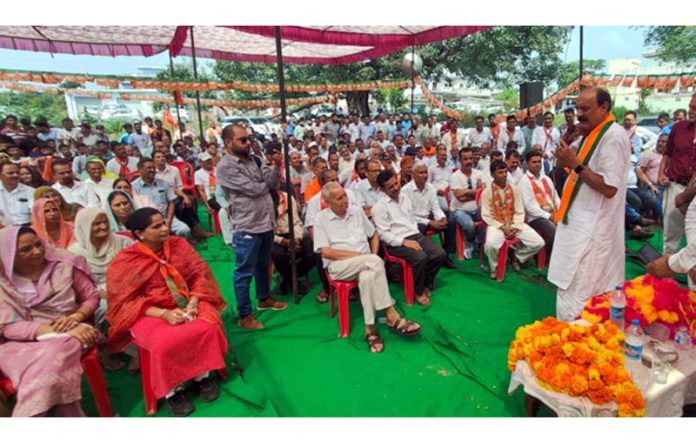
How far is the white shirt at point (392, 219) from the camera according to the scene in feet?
13.3

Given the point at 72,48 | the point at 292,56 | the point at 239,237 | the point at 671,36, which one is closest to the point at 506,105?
the point at 671,36

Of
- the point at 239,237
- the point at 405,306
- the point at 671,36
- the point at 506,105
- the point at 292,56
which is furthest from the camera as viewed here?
the point at 506,105

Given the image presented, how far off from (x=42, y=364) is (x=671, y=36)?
23.4m

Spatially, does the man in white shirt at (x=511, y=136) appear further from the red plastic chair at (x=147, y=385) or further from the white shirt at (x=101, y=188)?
the red plastic chair at (x=147, y=385)

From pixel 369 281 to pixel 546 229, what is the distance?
251 centimetres

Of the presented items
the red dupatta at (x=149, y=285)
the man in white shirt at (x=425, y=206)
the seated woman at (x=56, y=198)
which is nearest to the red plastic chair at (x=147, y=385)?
the red dupatta at (x=149, y=285)

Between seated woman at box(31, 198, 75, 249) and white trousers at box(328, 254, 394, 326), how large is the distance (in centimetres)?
247

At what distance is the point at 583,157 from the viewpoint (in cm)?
264

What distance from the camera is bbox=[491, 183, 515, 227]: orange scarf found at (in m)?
4.48

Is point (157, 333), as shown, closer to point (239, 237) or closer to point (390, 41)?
point (239, 237)

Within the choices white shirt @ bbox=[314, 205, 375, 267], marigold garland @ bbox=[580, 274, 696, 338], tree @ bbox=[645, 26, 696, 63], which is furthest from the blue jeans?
tree @ bbox=[645, 26, 696, 63]

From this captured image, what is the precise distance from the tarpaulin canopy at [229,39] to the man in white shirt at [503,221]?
2895mm

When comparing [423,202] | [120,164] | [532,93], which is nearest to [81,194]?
[120,164]

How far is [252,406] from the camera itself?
259 centimetres
